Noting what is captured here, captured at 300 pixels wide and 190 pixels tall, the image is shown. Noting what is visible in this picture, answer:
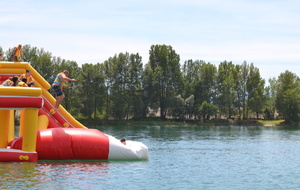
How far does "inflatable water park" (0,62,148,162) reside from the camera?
20.8 meters

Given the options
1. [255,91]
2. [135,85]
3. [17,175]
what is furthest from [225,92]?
[17,175]

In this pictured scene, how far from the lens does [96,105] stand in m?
83.1

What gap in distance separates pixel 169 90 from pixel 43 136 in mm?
68862

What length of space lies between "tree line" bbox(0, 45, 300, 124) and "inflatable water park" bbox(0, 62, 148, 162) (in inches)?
2102

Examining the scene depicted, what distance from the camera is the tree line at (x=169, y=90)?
82.6m

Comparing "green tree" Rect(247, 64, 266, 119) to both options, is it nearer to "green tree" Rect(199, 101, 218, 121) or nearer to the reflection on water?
"green tree" Rect(199, 101, 218, 121)

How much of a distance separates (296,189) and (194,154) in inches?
449

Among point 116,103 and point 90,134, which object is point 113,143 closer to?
point 90,134

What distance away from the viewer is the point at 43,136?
21.9m

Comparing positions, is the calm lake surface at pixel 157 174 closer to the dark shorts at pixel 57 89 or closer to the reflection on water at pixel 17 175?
the reflection on water at pixel 17 175

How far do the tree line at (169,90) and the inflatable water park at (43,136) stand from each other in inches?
2102

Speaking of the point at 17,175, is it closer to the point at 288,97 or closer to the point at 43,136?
the point at 43,136

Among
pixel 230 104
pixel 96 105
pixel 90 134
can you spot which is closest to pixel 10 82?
pixel 90 134

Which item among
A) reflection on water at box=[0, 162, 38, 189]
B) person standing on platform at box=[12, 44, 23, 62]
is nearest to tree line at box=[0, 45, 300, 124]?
person standing on platform at box=[12, 44, 23, 62]
